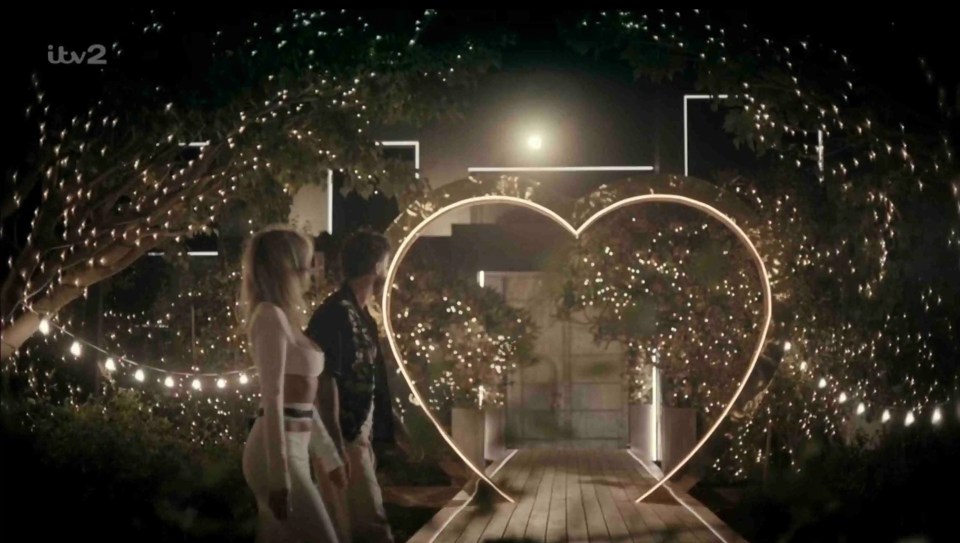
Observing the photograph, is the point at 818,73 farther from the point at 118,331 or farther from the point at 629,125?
the point at 118,331

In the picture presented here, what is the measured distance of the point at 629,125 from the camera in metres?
10.3

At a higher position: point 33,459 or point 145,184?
point 145,184

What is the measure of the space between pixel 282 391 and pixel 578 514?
10.8ft

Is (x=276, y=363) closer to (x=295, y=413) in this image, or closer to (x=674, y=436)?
(x=295, y=413)

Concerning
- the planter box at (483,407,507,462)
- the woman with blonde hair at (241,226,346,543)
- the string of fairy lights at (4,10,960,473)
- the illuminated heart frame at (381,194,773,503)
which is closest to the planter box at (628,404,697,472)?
the string of fairy lights at (4,10,960,473)

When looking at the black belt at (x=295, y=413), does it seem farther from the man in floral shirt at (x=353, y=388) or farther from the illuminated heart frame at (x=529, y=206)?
the illuminated heart frame at (x=529, y=206)

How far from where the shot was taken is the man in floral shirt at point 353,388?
221 inches

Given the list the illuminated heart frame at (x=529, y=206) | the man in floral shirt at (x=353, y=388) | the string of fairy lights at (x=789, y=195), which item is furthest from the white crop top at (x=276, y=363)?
the string of fairy lights at (x=789, y=195)

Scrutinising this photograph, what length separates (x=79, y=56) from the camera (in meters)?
6.29

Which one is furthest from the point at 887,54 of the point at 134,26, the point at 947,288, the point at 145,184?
the point at 145,184

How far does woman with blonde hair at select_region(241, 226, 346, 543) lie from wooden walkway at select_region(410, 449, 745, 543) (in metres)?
1.70

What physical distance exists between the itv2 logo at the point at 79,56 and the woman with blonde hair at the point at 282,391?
193 cm

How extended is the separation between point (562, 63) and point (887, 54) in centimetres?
421

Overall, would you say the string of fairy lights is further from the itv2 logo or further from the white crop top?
the white crop top
